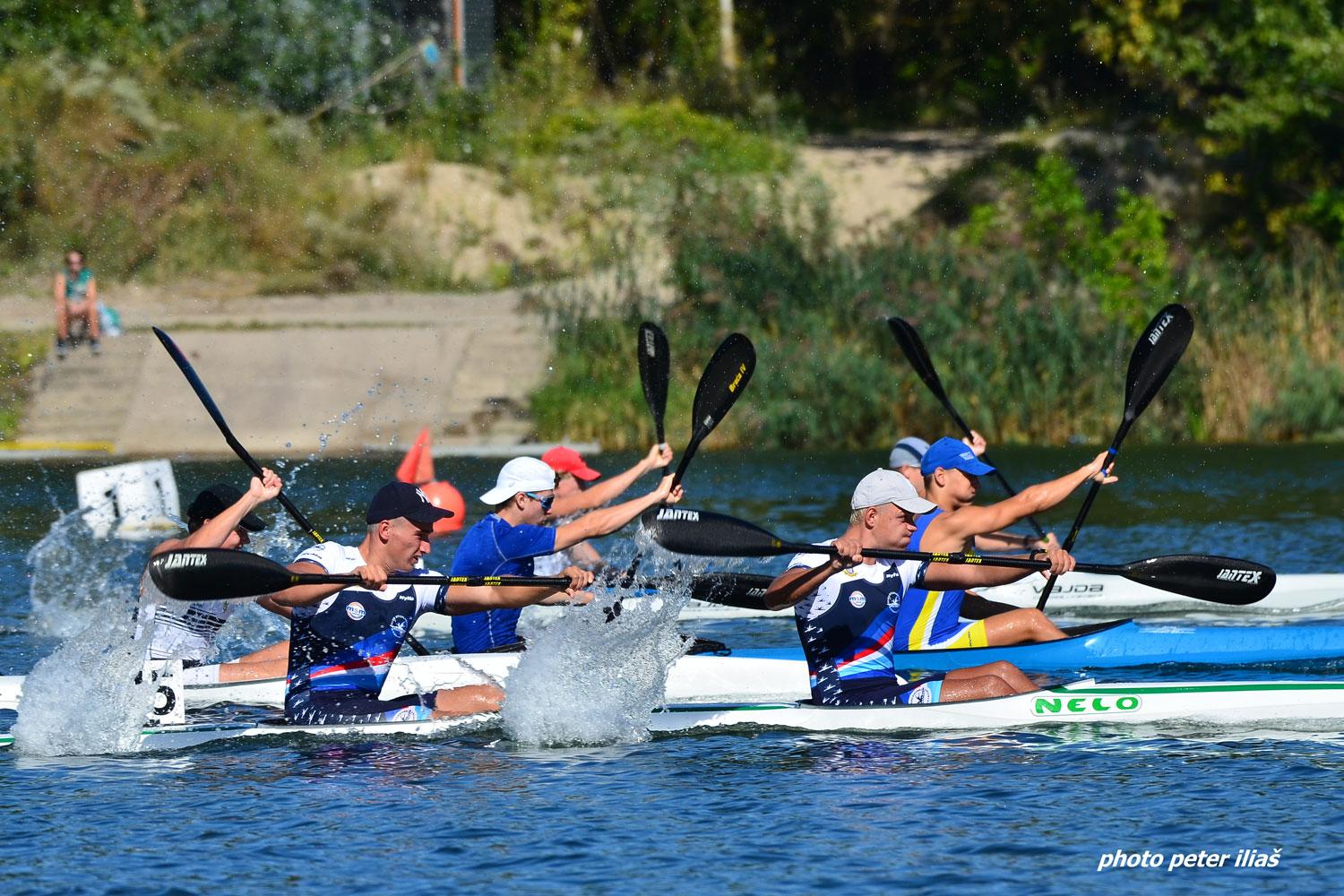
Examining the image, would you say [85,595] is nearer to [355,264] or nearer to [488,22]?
[355,264]

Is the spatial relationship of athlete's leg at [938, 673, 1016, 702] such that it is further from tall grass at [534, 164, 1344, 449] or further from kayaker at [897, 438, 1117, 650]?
tall grass at [534, 164, 1344, 449]

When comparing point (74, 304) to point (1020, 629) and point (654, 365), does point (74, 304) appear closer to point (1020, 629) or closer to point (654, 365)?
point (654, 365)

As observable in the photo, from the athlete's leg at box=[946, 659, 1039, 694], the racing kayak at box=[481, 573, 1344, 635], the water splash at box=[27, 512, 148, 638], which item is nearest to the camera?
the athlete's leg at box=[946, 659, 1039, 694]

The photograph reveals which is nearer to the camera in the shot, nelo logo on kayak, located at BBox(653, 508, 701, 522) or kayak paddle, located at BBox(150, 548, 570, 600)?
kayak paddle, located at BBox(150, 548, 570, 600)

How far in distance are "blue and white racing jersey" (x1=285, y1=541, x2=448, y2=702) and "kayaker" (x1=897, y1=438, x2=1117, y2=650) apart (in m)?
2.45

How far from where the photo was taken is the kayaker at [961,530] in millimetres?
8555

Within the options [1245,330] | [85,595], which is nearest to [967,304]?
[1245,330]

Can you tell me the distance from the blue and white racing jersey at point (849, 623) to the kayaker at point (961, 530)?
626 mm

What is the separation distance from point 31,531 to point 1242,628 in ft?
35.7

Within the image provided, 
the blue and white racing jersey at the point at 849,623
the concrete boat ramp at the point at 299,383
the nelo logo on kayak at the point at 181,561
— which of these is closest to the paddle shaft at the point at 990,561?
the blue and white racing jersey at the point at 849,623

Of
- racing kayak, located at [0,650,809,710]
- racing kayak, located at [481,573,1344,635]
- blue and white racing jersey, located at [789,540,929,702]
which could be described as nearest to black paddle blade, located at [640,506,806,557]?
blue and white racing jersey, located at [789,540,929,702]

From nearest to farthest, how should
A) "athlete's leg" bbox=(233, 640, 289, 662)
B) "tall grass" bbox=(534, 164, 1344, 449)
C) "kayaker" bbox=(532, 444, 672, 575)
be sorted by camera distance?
"athlete's leg" bbox=(233, 640, 289, 662), "kayaker" bbox=(532, 444, 672, 575), "tall grass" bbox=(534, 164, 1344, 449)

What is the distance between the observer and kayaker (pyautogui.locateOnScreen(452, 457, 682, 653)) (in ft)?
28.6

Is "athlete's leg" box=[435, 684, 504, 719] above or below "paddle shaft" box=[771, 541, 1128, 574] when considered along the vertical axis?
below
